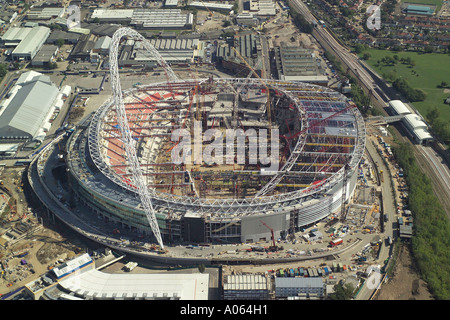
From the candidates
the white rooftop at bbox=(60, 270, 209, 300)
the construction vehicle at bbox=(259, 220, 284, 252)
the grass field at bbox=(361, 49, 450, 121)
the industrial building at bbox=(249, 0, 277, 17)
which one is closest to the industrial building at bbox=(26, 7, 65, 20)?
the industrial building at bbox=(249, 0, 277, 17)

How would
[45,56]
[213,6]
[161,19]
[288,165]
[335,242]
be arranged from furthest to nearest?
[213,6] → [161,19] → [45,56] → [288,165] → [335,242]

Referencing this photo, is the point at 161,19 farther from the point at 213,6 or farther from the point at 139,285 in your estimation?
the point at 139,285

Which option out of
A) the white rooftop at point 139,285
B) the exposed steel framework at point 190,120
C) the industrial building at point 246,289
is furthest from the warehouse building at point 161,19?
the industrial building at point 246,289

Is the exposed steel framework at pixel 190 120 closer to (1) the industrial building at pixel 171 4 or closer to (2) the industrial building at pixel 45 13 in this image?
(1) the industrial building at pixel 171 4

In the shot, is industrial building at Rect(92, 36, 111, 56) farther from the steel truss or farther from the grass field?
the grass field

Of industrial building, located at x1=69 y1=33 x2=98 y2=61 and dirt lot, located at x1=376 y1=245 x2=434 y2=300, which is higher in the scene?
industrial building, located at x1=69 y1=33 x2=98 y2=61

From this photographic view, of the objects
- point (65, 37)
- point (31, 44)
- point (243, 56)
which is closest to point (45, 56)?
point (31, 44)

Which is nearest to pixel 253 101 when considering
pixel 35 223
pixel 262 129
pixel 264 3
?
pixel 262 129

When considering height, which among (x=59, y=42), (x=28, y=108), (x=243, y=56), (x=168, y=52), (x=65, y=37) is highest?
(x=243, y=56)
